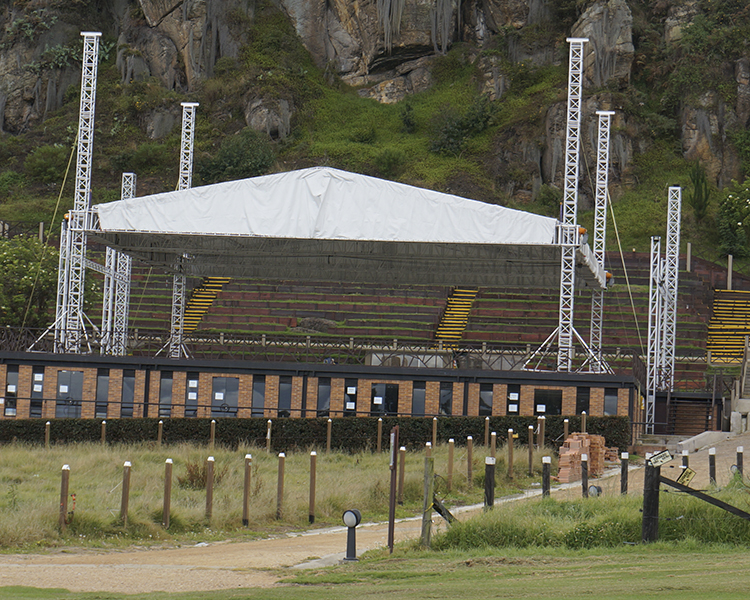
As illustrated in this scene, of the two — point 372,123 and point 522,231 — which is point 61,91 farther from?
point 522,231

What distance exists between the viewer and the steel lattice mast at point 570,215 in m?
33.8

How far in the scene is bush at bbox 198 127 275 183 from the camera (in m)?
71.4

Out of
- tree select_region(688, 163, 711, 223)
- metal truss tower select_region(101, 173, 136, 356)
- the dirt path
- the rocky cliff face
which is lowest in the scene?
the dirt path

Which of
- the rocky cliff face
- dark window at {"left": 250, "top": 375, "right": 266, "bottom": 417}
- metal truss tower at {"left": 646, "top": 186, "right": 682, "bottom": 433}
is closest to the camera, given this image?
dark window at {"left": 250, "top": 375, "right": 266, "bottom": 417}

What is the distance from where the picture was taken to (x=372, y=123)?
262ft

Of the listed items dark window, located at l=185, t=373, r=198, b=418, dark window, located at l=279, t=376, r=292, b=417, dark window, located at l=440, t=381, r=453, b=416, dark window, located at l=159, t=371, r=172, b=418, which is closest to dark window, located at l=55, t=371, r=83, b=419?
dark window, located at l=159, t=371, r=172, b=418

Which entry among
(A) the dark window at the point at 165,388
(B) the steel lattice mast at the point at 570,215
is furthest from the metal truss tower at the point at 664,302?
(A) the dark window at the point at 165,388

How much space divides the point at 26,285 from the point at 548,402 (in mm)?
23582

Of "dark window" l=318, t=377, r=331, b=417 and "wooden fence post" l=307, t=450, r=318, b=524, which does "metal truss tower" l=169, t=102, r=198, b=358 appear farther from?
"wooden fence post" l=307, t=450, r=318, b=524

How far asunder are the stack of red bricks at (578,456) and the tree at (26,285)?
24.9 metres

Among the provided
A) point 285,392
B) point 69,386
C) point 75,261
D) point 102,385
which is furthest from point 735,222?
point 69,386

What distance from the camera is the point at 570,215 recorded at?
39.8 metres

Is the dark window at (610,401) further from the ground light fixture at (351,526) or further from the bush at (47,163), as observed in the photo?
the bush at (47,163)

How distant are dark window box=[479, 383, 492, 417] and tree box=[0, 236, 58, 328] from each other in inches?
783
